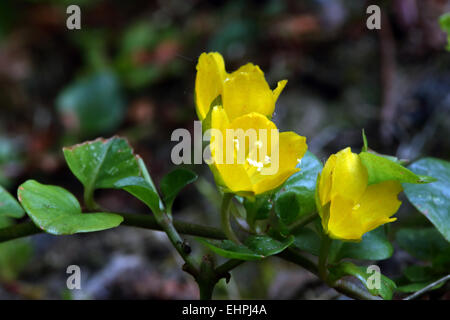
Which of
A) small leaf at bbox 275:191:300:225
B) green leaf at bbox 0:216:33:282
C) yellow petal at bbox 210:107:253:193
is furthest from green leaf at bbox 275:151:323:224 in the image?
green leaf at bbox 0:216:33:282

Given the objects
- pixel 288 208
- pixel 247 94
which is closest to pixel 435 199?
pixel 288 208

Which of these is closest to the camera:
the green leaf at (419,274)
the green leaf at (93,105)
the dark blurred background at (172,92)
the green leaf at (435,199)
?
the green leaf at (435,199)

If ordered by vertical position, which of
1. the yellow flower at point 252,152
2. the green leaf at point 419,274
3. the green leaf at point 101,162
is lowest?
the green leaf at point 419,274

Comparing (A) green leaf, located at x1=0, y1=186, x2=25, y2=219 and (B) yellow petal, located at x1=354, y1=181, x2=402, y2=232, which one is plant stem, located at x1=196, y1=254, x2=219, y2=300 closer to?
(B) yellow petal, located at x1=354, y1=181, x2=402, y2=232

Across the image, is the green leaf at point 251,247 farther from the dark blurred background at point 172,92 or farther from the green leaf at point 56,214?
the dark blurred background at point 172,92

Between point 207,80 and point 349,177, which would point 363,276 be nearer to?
point 349,177

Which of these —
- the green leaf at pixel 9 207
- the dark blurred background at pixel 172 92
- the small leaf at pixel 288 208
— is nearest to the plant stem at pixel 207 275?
the small leaf at pixel 288 208

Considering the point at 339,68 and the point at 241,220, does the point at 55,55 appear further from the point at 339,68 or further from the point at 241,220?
the point at 241,220
